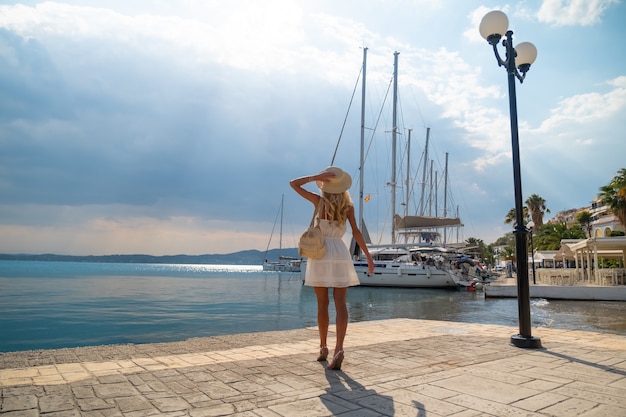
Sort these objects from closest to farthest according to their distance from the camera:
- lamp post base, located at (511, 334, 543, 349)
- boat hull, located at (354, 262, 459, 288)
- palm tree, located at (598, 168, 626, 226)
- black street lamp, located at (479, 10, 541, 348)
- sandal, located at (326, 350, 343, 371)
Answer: sandal, located at (326, 350, 343, 371), lamp post base, located at (511, 334, 543, 349), black street lamp, located at (479, 10, 541, 348), palm tree, located at (598, 168, 626, 226), boat hull, located at (354, 262, 459, 288)

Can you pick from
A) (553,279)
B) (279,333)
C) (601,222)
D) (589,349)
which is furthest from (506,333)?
(601,222)

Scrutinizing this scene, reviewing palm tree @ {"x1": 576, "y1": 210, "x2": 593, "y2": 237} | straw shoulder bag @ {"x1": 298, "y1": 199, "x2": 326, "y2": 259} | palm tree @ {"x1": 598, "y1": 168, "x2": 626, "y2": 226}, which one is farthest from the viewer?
palm tree @ {"x1": 576, "y1": 210, "x2": 593, "y2": 237}

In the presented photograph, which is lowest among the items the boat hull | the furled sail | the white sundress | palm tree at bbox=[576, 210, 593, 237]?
the boat hull

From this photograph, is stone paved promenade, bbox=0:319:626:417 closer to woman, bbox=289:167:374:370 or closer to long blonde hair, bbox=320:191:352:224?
woman, bbox=289:167:374:370

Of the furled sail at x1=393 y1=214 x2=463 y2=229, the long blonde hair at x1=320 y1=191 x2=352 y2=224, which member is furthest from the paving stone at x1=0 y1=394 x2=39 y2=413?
the furled sail at x1=393 y1=214 x2=463 y2=229

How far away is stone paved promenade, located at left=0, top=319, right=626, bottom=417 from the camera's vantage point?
97.5 inches

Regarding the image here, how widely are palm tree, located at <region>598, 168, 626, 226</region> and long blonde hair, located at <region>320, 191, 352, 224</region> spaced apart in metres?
36.4

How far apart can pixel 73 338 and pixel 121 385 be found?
10713 millimetres

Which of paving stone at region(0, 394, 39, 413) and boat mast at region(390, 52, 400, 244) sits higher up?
boat mast at region(390, 52, 400, 244)

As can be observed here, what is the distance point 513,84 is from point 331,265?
4263mm

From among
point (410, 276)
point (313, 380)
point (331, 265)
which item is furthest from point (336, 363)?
point (410, 276)

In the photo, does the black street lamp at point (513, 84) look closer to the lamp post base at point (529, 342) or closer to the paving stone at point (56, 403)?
the lamp post base at point (529, 342)

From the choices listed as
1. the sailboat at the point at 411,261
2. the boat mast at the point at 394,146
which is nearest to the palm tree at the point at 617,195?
the sailboat at the point at 411,261

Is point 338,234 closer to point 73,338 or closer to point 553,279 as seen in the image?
point 73,338
